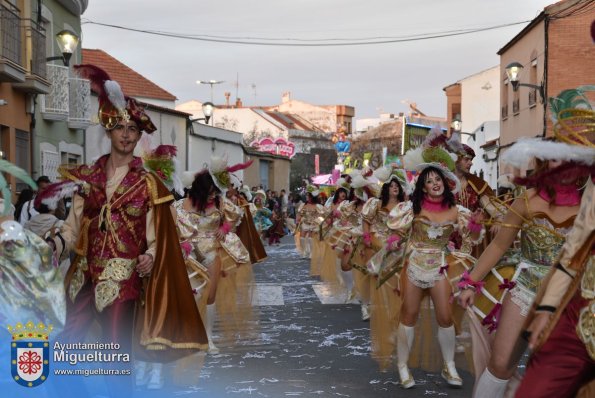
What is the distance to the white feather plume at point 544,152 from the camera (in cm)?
440

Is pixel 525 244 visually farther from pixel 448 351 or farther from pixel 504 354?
pixel 448 351

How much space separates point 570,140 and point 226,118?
7422 centimetres

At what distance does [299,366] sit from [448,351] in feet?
4.82

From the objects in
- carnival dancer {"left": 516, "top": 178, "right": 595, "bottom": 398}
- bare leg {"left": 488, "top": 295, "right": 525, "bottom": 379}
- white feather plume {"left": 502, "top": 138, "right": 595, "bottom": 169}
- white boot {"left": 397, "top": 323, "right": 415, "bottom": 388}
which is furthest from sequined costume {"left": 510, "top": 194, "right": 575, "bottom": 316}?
white boot {"left": 397, "top": 323, "right": 415, "bottom": 388}

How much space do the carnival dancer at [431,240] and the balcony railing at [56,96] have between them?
542 inches

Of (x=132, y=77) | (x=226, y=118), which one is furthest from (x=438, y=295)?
(x=226, y=118)

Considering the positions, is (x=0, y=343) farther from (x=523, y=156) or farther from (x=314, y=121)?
(x=314, y=121)

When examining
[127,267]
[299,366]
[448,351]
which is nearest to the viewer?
[127,267]

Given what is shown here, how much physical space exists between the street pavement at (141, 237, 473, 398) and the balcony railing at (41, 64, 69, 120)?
31.2 ft

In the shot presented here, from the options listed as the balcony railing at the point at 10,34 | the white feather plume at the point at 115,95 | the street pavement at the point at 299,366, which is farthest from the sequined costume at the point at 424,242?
the balcony railing at the point at 10,34

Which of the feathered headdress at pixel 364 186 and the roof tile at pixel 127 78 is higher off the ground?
the roof tile at pixel 127 78

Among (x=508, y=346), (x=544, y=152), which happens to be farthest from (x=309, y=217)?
(x=544, y=152)

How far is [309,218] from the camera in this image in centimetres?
2353

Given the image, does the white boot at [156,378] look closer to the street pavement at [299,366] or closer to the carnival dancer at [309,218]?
the street pavement at [299,366]
